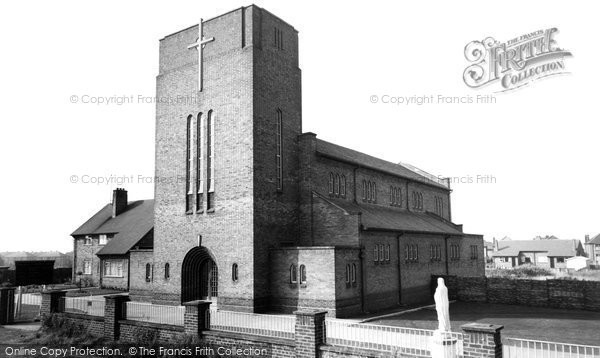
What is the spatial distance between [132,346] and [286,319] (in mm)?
5305

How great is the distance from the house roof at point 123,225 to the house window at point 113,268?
0.94m

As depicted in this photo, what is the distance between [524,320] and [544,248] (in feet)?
240

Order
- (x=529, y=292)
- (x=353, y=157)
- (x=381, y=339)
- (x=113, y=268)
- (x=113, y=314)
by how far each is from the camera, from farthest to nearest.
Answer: (x=113, y=268) < (x=353, y=157) < (x=529, y=292) < (x=113, y=314) < (x=381, y=339)

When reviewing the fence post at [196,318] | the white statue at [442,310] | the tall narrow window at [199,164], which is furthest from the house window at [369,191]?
the white statue at [442,310]

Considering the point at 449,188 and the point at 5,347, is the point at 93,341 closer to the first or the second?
the point at 5,347

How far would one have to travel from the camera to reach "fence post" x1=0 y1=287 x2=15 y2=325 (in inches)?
876

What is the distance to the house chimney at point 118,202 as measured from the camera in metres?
45.0

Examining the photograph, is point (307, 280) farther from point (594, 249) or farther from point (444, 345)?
point (594, 249)

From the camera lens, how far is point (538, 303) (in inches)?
1060

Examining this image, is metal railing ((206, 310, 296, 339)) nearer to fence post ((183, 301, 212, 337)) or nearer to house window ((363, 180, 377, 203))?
fence post ((183, 301, 212, 337))

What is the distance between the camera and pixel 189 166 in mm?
24297

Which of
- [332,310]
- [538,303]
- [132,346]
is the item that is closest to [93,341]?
[132,346]

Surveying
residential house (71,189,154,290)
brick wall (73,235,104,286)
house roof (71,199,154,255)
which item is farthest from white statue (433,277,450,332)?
brick wall (73,235,104,286)

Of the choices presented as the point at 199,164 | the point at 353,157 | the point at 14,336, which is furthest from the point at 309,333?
the point at 353,157
